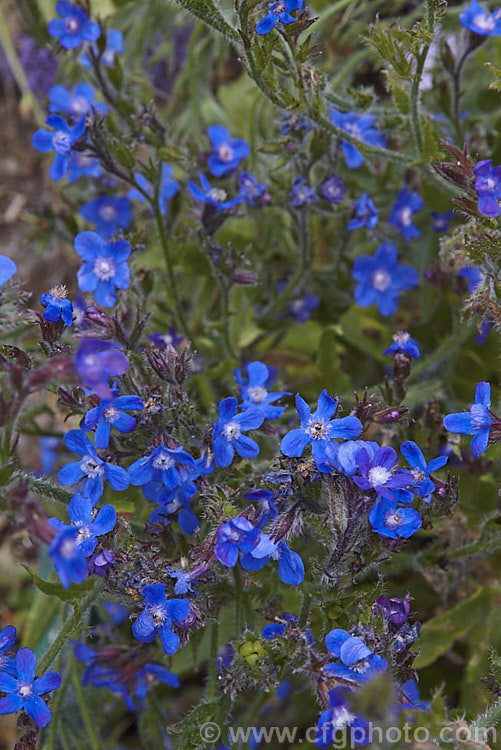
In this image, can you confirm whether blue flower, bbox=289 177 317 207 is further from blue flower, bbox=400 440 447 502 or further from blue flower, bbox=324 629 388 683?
blue flower, bbox=324 629 388 683

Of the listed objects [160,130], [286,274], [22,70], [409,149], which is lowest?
[286,274]

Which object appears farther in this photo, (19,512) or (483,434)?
(483,434)

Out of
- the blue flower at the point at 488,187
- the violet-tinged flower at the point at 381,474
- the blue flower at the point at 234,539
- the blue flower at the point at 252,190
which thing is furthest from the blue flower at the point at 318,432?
the blue flower at the point at 252,190

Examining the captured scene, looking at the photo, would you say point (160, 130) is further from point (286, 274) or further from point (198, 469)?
point (198, 469)

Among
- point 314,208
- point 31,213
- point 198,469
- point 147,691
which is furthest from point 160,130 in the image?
point 147,691

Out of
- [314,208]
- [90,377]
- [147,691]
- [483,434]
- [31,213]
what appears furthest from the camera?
[31,213]

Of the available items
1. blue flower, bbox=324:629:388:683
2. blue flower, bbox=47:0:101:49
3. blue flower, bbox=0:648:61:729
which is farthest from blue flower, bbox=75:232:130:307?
blue flower, bbox=324:629:388:683

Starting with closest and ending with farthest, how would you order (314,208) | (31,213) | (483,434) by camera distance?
1. (483,434)
2. (314,208)
3. (31,213)
